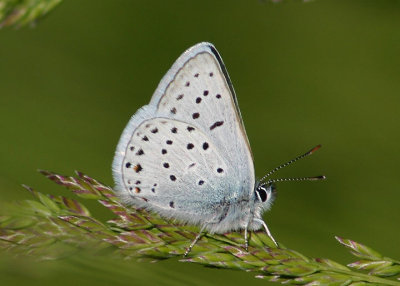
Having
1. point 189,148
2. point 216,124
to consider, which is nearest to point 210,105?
point 216,124

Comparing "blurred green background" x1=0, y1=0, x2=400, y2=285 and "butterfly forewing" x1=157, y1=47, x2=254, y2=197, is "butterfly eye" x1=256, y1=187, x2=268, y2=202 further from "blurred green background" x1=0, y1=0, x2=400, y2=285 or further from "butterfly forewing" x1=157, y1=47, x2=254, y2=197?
"blurred green background" x1=0, y1=0, x2=400, y2=285

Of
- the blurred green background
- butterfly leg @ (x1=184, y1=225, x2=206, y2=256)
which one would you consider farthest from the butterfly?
the blurred green background

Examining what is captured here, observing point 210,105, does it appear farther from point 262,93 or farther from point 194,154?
point 262,93

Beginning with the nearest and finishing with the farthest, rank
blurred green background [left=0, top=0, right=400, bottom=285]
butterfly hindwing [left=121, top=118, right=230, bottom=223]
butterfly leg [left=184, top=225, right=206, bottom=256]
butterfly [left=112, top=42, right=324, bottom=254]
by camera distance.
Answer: butterfly leg [left=184, top=225, right=206, bottom=256], butterfly [left=112, top=42, right=324, bottom=254], butterfly hindwing [left=121, top=118, right=230, bottom=223], blurred green background [left=0, top=0, right=400, bottom=285]

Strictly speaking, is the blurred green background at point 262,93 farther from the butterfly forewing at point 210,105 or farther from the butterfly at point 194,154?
the butterfly forewing at point 210,105

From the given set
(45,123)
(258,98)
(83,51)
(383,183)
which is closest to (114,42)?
(83,51)

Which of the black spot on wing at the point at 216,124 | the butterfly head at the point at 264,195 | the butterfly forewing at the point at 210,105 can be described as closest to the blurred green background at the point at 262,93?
the butterfly head at the point at 264,195
